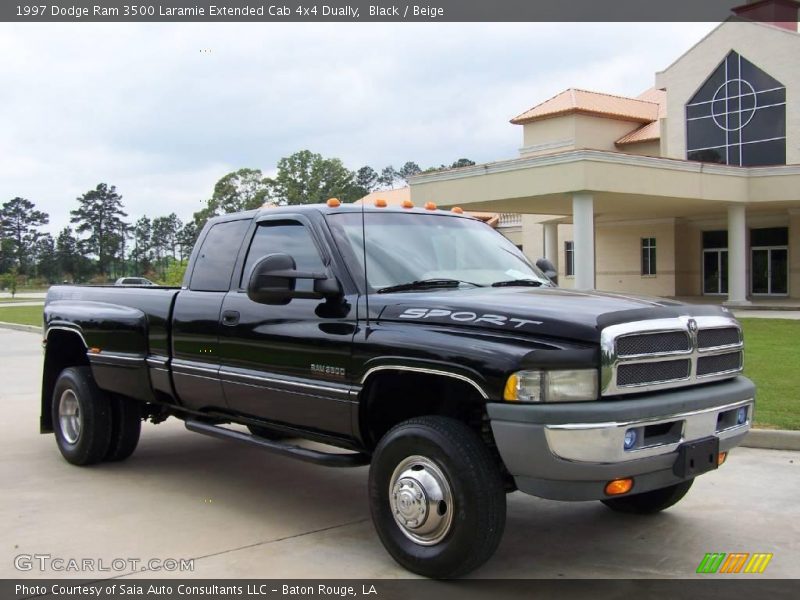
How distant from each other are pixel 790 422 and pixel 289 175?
49.7 metres

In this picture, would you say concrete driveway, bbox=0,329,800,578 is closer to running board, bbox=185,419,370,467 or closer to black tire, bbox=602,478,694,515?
black tire, bbox=602,478,694,515

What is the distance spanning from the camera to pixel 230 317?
5.65 meters

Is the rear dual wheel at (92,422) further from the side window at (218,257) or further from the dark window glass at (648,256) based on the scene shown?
the dark window glass at (648,256)

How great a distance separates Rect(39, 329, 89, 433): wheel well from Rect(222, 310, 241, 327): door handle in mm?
2351

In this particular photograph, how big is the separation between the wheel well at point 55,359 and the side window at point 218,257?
6.10 feet

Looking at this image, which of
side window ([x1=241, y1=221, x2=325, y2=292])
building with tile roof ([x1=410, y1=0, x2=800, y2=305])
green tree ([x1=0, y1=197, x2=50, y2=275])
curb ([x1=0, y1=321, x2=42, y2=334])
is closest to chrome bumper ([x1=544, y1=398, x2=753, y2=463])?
side window ([x1=241, y1=221, x2=325, y2=292])

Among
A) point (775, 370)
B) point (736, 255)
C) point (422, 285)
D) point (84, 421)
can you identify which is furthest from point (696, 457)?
point (736, 255)

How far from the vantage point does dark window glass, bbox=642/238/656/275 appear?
124 ft

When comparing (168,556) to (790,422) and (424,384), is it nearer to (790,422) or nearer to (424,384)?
(424,384)

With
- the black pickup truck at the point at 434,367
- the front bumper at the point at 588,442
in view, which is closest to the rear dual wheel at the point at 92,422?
the black pickup truck at the point at 434,367

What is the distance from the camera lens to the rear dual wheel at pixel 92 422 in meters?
6.91

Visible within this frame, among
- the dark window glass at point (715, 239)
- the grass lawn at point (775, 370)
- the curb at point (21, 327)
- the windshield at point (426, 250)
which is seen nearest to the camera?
the windshield at point (426, 250)

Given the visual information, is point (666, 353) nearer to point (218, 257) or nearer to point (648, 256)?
point (218, 257)

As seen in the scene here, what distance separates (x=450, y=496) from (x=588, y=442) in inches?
30.3
